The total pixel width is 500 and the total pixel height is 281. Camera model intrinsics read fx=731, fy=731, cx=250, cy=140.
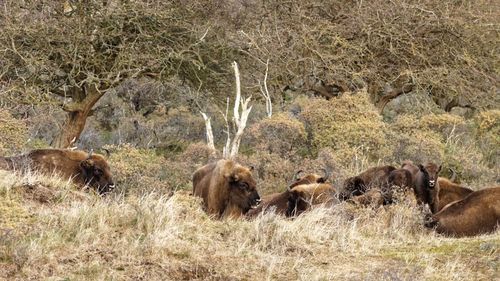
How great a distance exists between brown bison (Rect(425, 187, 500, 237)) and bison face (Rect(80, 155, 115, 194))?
627 centimetres

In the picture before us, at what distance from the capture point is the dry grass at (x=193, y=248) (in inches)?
244

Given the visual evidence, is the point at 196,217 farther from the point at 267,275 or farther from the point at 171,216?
the point at 267,275

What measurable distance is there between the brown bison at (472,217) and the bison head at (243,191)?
300 centimetres

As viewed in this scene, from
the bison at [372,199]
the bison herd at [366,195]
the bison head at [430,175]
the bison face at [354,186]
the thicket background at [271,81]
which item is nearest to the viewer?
the bison herd at [366,195]

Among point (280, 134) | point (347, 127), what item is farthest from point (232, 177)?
point (347, 127)

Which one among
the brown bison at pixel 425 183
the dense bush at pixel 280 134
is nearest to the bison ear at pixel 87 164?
the brown bison at pixel 425 183

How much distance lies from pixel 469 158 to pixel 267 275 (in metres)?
15.7

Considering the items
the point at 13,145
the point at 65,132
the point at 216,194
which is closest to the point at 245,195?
the point at 216,194

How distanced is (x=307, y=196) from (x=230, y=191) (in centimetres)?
133

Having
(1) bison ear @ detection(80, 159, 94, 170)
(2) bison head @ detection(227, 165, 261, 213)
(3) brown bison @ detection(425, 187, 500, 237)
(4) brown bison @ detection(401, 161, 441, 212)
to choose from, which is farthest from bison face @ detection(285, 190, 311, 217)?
(1) bison ear @ detection(80, 159, 94, 170)

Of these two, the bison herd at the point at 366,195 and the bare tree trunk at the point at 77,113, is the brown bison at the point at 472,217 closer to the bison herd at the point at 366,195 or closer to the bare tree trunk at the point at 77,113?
the bison herd at the point at 366,195

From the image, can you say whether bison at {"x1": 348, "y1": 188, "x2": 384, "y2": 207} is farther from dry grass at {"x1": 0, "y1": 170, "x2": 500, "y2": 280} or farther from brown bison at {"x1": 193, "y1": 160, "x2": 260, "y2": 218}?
dry grass at {"x1": 0, "y1": 170, "x2": 500, "y2": 280}

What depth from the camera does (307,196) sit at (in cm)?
1251

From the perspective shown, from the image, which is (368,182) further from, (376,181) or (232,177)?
(232,177)
